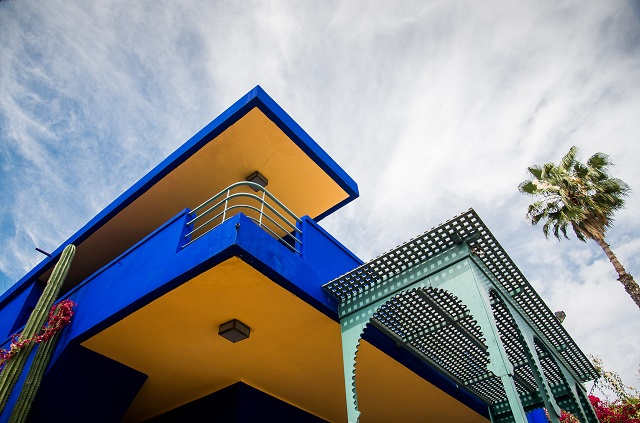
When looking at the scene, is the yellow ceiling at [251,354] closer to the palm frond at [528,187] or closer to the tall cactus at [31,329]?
the tall cactus at [31,329]

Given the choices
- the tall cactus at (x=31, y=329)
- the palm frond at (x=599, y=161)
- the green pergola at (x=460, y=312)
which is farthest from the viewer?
the palm frond at (x=599, y=161)

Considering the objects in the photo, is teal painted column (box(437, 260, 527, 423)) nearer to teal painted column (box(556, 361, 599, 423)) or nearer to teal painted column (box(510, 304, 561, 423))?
teal painted column (box(510, 304, 561, 423))

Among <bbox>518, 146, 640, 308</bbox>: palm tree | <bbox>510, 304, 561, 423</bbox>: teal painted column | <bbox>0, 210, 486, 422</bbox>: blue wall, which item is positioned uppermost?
<bbox>518, 146, 640, 308</bbox>: palm tree

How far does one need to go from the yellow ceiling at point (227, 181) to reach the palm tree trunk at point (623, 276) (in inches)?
430

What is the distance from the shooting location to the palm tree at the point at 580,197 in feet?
47.9

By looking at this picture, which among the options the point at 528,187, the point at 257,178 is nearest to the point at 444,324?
the point at 257,178

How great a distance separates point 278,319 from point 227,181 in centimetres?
376

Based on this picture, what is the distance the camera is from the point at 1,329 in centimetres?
888

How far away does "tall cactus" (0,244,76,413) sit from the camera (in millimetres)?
5445

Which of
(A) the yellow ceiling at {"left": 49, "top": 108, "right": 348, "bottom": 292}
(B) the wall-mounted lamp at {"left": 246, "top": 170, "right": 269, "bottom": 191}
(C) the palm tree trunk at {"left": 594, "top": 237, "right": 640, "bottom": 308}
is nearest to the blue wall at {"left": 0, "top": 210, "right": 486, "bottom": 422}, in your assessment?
(A) the yellow ceiling at {"left": 49, "top": 108, "right": 348, "bottom": 292}

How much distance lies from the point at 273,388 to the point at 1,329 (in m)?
6.41

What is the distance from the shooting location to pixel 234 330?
563 centimetres

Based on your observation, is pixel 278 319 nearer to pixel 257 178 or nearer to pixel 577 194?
pixel 257 178

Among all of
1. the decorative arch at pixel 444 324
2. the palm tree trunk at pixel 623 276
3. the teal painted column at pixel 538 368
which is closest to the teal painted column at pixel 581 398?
→ the decorative arch at pixel 444 324
